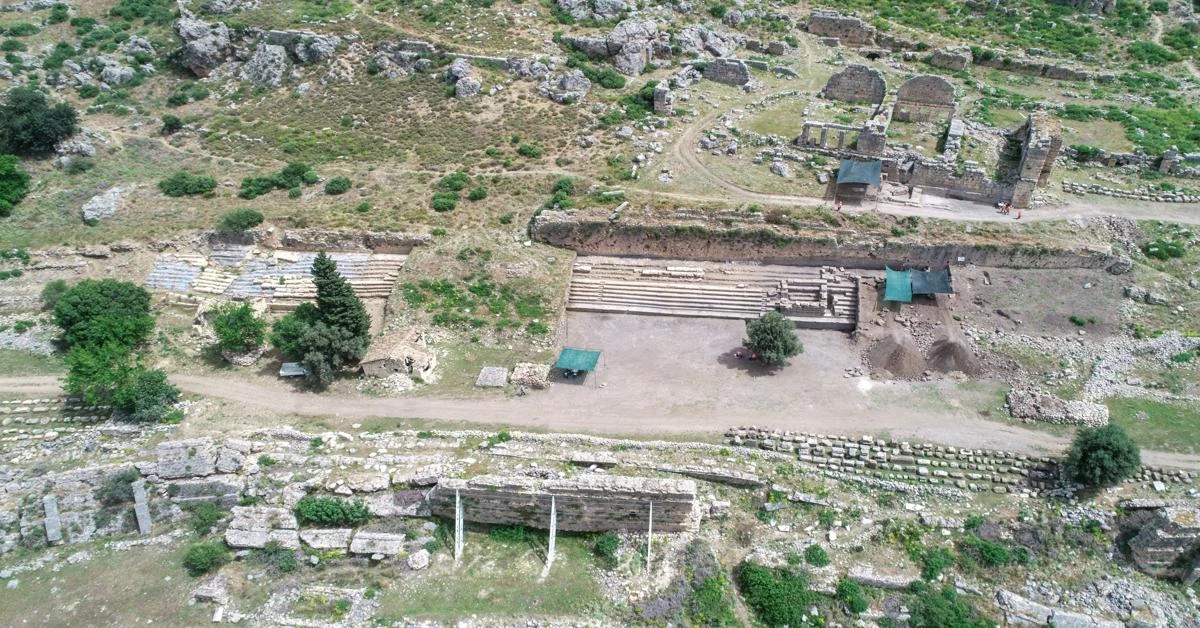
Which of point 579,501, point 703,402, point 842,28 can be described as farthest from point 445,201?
point 842,28

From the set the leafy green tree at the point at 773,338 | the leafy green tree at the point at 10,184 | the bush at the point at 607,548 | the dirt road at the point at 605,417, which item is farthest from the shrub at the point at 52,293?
the leafy green tree at the point at 773,338

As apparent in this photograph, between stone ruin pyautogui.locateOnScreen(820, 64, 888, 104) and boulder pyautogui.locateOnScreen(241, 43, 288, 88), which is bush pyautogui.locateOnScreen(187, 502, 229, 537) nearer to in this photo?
boulder pyautogui.locateOnScreen(241, 43, 288, 88)

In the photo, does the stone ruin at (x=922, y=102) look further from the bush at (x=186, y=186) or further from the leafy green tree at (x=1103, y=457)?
the bush at (x=186, y=186)

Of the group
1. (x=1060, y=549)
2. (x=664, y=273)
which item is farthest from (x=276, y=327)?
(x=1060, y=549)

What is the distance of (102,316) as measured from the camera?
38.1m

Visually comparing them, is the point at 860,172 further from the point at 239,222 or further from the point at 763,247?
the point at 239,222

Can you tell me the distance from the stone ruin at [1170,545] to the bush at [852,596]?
37.7 feet

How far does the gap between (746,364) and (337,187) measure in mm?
31184

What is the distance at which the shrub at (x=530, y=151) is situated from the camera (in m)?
51.4

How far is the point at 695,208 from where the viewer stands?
44.3m

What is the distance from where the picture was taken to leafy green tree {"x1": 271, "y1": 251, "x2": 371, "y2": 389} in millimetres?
36031

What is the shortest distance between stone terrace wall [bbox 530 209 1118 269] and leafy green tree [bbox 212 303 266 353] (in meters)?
17.0

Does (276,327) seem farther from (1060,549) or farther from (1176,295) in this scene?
(1176,295)

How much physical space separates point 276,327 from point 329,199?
14290 millimetres
